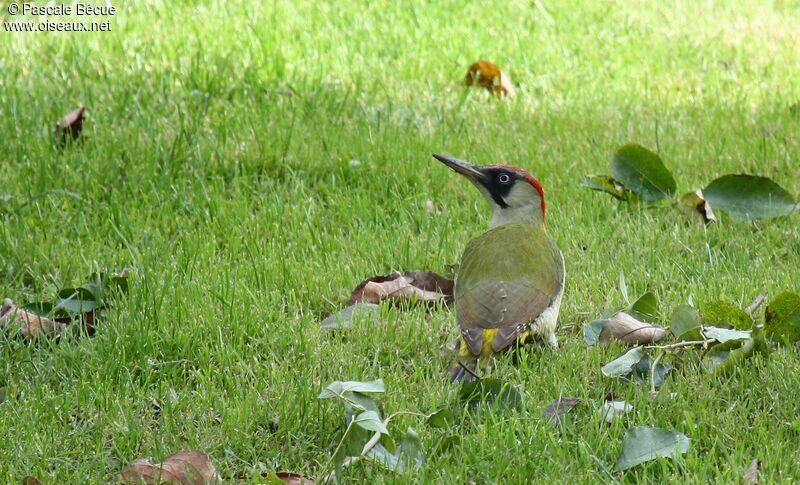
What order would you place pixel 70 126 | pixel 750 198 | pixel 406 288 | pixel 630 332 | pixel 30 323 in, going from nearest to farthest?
pixel 630 332, pixel 30 323, pixel 406 288, pixel 750 198, pixel 70 126

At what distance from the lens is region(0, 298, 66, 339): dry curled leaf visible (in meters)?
3.96

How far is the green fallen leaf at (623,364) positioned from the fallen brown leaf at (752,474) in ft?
1.98

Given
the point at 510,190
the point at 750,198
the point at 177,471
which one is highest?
the point at 510,190

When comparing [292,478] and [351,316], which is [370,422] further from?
[351,316]

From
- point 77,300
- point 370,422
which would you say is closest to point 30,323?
point 77,300

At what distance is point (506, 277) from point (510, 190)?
1.98 feet

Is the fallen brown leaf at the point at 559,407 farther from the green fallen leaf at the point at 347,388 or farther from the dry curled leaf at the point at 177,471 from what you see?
the dry curled leaf at the point at 177,471

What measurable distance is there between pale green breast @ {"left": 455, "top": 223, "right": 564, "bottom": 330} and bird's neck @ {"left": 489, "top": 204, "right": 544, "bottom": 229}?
0.45ft

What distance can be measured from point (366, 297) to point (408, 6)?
13.1 feet

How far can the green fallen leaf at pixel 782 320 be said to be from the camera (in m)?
3.61

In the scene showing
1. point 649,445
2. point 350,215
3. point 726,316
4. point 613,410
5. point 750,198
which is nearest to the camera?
point 649,445

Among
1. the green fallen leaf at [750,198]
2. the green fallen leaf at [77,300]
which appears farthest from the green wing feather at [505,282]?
the green fallen leaf at [77,300]

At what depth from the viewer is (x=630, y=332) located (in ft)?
12.7

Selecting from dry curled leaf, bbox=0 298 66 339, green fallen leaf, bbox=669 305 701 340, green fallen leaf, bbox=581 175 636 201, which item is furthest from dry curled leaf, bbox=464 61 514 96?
dry curled leaf, bbox=0 298 66 339
